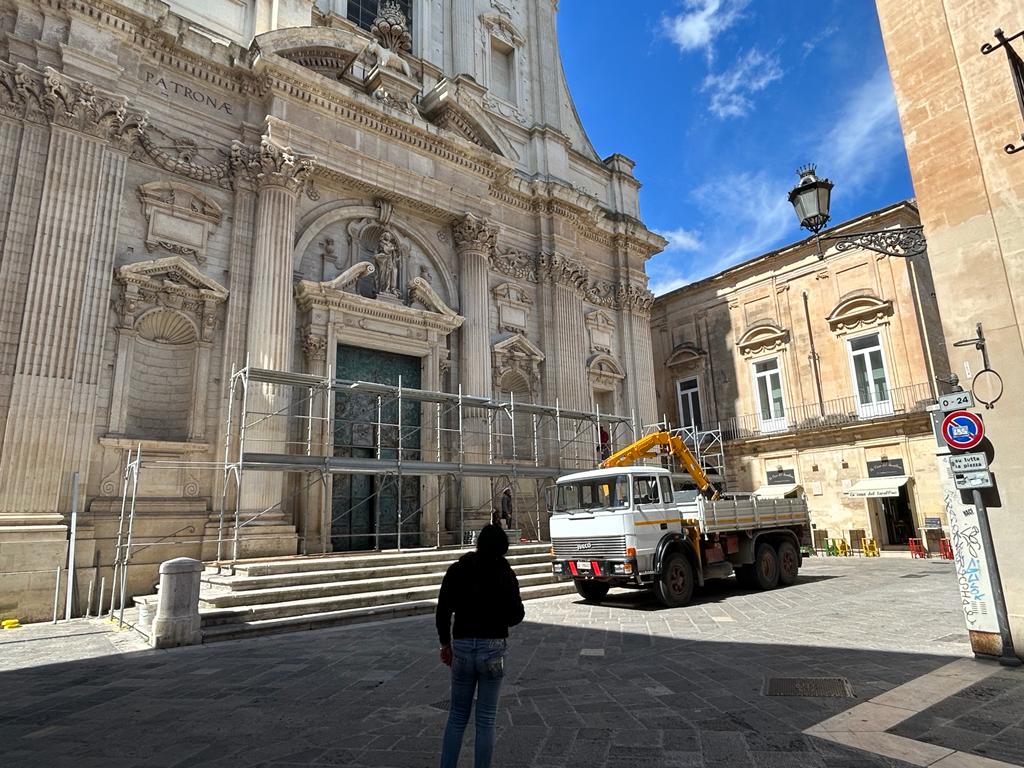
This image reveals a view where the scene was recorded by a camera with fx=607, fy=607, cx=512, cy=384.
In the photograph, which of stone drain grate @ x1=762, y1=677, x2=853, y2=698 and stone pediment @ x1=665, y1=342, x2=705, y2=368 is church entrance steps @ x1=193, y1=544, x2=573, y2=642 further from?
stone pediment @ x1=665, y1=342, x2=705, y2=368

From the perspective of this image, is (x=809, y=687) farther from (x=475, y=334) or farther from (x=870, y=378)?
(x=870, y=378)

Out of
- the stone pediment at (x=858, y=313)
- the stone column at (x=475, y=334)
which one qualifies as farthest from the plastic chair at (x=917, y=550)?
the stone column at (x=475, y=334)

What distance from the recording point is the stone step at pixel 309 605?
327 inches

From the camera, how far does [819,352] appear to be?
72.6ft

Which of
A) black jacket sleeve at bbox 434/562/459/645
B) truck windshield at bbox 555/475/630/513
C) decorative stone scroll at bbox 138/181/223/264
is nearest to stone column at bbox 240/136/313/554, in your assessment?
decorative stone scroll at bbox 138/181/223/264

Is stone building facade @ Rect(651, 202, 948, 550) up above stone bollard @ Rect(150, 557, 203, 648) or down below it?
above

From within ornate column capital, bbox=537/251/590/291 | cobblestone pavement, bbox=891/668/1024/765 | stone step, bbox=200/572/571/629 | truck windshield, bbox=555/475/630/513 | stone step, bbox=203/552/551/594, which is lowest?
cobblestone pavement, bbox=891/668/1024/765

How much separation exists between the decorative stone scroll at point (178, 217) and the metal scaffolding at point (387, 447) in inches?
122

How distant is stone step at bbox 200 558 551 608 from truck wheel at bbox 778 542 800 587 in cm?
538

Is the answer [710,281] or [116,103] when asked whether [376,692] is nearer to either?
[116,103]

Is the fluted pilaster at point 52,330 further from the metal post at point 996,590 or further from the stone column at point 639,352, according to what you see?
the stone column at point 639,352

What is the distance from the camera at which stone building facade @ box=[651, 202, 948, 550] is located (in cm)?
1944

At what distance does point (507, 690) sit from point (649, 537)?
5127 mm

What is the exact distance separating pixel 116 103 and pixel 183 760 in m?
12.3
